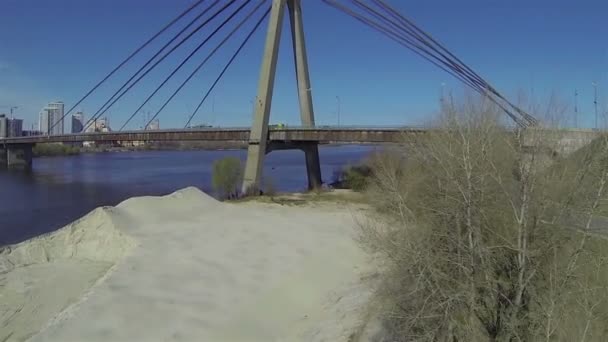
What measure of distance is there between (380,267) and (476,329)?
12.6 ft

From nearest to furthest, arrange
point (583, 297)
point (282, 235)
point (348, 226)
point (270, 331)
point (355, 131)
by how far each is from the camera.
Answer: point (583, 297)
point (270, 331)
point (282, 235)
point (348, 226)
point (355, 131)

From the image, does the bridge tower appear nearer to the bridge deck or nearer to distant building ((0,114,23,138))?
the bridge deck

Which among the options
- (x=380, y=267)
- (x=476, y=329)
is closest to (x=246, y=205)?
(x=380, y=267)

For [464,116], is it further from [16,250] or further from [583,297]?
[16,250]

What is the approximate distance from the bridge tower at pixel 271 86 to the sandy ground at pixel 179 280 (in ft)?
45.4

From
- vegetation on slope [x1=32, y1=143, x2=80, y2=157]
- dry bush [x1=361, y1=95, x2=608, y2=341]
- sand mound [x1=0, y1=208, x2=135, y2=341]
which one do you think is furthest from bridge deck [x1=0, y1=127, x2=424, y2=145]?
vegetation on slope [x1=32, y1=143, x2=80, y2=157]

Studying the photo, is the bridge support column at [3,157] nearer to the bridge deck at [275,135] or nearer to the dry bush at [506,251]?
the bridge deck at [275,135]

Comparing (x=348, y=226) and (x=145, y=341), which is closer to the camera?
(x=145, y=341)

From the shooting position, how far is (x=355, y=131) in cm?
3531

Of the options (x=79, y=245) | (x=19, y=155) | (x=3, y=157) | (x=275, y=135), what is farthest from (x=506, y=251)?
(x=3, y=157)

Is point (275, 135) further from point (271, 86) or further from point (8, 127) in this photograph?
point (8, 127)

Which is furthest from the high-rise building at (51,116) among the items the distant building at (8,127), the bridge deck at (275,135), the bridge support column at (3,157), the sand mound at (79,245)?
the sand mound at (79,245)

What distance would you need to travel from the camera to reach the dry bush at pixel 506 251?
28.2ft

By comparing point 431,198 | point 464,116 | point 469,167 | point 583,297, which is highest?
point 464,116
